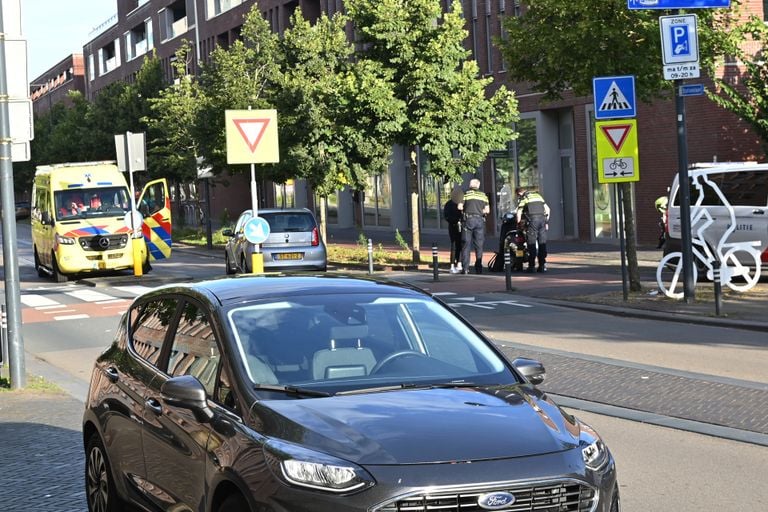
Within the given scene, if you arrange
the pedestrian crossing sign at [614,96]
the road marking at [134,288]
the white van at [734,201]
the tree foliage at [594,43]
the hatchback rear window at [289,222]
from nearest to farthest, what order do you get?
the pedestrian crossing sign at [614,96], the tree foliage at [594,43], the white van at [734,201], the road marking at [134,288], the hatchback rear window at [289,222]

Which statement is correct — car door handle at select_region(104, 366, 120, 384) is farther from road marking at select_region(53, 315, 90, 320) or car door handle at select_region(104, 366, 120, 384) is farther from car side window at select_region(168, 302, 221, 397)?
road marking at select_region(53, 315, 90, 320)

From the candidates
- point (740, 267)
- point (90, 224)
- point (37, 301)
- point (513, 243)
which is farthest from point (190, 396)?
point (90, 224)

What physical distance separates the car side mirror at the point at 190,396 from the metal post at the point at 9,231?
7.31 meters

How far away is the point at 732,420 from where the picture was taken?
917 centimetres

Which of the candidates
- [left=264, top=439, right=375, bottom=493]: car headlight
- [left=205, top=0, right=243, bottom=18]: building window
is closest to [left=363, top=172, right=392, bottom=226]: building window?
[left=205, top=0, right=243, bottom=18]: building window

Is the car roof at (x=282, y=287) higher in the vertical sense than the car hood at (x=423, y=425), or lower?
higher

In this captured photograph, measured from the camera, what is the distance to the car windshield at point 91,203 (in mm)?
30219

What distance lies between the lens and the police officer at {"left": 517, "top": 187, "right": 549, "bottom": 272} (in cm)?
2550

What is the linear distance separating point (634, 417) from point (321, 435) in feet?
17.8

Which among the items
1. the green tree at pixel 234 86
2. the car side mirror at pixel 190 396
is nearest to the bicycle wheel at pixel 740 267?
the car side mirror at pixel 190 396

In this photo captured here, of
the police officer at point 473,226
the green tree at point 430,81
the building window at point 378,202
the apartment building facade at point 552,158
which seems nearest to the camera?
the police officer at point 473,226

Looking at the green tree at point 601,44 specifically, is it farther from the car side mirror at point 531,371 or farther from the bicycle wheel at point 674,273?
the car side mirror at point 531,371

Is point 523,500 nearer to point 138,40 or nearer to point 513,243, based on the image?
point 513,243

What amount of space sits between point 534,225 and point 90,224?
11192 mm
